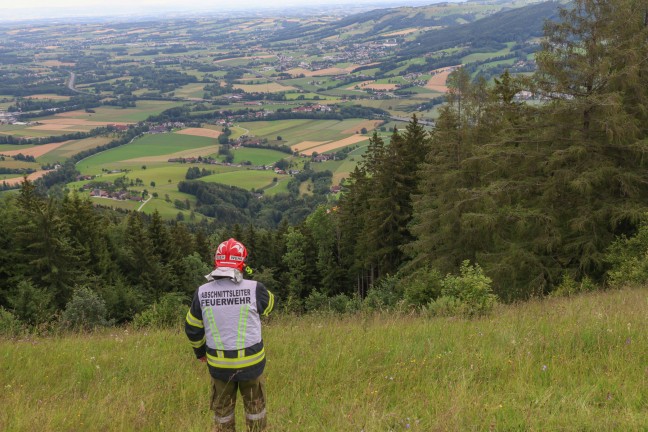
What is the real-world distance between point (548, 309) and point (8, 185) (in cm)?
11403

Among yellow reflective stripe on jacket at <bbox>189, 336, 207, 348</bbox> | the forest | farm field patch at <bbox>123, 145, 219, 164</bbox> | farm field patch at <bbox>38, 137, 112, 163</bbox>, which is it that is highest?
yellow reflective stripe on jacket at <bbox>189, 336, 207, 348</bbox>

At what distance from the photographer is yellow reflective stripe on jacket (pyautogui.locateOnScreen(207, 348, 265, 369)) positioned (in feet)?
14.8

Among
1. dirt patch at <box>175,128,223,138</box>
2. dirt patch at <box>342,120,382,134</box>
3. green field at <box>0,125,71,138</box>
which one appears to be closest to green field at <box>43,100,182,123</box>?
green field at <box>0,125,71,138</box>

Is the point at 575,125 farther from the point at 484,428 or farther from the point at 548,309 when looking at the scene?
the point at 484,428

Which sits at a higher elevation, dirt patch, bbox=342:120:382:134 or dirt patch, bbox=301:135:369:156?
dirt patch, bbox=342:120:382:134

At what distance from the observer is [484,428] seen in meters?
4.27

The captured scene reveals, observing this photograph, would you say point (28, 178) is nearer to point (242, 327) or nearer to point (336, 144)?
point (336, 144)

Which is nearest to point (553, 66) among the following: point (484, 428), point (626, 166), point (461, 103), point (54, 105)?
point (626, 166)

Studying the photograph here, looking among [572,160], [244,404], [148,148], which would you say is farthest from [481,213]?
[148,148]

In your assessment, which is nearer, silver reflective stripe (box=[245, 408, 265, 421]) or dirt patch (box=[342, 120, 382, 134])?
silver reflective stripe (box=[245, 408, 265, 421])

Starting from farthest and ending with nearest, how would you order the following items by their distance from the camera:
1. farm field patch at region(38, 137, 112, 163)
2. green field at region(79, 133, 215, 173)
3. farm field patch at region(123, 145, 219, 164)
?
farm field patch at region(123, 145, 219, 164) < green field at region(79, 133, 215, 173) < farm field patch at region(38, 137, 112, 163)

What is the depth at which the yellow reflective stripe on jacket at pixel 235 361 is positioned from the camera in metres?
4.50

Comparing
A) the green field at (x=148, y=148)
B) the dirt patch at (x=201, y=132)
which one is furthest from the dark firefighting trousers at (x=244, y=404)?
the dirt patch at (x=201, y=132)

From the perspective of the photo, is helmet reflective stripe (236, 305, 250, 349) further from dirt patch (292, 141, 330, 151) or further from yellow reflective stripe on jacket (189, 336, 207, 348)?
dirt patch (292, 141, 330, 151)
